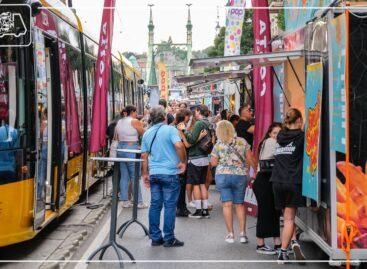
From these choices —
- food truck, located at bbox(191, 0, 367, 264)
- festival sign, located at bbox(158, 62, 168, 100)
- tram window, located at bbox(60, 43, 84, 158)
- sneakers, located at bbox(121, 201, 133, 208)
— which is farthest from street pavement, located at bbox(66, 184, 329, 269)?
festival sign, located at bbox(158, 62, 168, 100)

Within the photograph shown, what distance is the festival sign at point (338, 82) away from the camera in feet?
20.3

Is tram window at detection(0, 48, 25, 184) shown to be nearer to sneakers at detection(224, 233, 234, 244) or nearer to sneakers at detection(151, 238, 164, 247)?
sneakers at detection(151, 238, 164, 247)

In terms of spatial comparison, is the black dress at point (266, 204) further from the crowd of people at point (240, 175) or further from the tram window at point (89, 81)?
the tram window at point (89, 81)

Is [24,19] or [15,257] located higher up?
[24,19]

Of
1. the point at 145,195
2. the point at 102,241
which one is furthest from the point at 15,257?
the point at 145,195

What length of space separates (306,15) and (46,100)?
15.8ft

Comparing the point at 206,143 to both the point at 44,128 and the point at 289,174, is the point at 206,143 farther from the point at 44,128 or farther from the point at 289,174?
the point at 289,174

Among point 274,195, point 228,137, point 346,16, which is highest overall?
point 346,16

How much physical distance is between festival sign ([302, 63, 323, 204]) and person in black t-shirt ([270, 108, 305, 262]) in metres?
0.18

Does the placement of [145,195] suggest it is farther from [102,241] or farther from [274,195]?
[274,195]

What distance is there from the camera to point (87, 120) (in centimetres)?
1154

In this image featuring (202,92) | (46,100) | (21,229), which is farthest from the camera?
(202,92)

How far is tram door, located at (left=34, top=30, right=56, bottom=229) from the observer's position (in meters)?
7.79

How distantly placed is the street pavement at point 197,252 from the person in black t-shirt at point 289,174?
1.32 feet
